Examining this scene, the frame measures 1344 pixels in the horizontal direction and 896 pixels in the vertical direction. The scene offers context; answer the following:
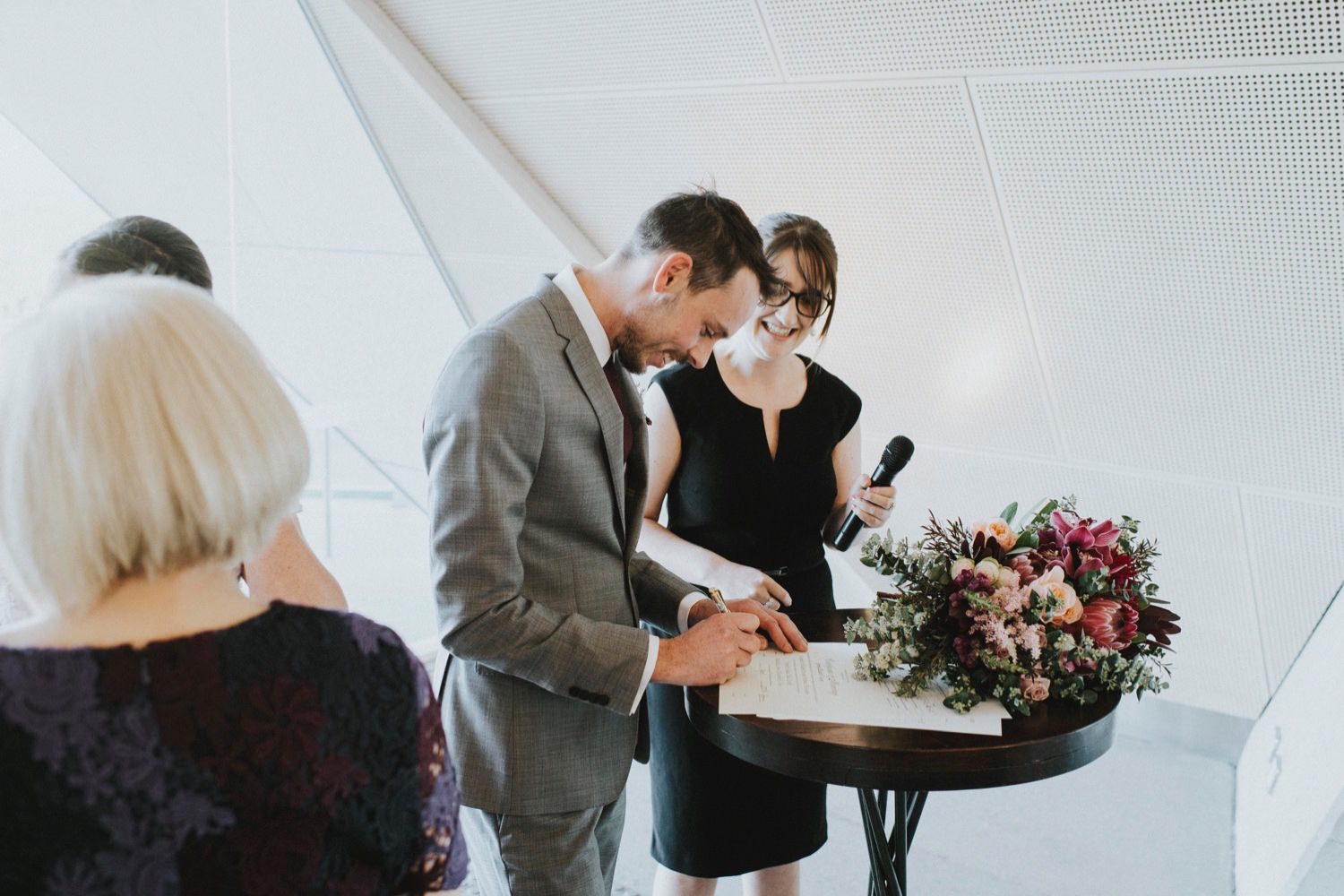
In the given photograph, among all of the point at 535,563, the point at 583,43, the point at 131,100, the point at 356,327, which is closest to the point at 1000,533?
the point at 535,563

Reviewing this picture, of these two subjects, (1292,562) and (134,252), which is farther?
(1292,562)

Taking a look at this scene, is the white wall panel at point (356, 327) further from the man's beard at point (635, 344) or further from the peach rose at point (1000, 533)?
the peach rose at point (1000, 533)

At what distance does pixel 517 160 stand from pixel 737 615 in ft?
9.91

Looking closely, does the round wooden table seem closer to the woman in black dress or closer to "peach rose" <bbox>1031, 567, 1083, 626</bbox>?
"peach rose" <bbox>1031, 567, 1083, 626</bbox>

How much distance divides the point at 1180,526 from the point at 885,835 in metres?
2.16

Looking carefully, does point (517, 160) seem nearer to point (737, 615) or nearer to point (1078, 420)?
point (1078, 420)

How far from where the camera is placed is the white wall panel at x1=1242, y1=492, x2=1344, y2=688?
332cm

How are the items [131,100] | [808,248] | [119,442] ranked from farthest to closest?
[131,100] < [808,248] < [119,442]

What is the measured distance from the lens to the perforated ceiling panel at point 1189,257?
2658 millimetres

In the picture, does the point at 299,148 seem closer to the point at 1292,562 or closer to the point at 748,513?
the point at 748,513

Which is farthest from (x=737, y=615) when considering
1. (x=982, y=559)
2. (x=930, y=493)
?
(x=930, y=493)

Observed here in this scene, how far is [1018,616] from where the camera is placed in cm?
168

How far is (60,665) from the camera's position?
0.81 metres

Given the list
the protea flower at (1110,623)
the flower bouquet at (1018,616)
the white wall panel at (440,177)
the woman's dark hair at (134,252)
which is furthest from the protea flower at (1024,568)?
the white wall panel at (440,177)
